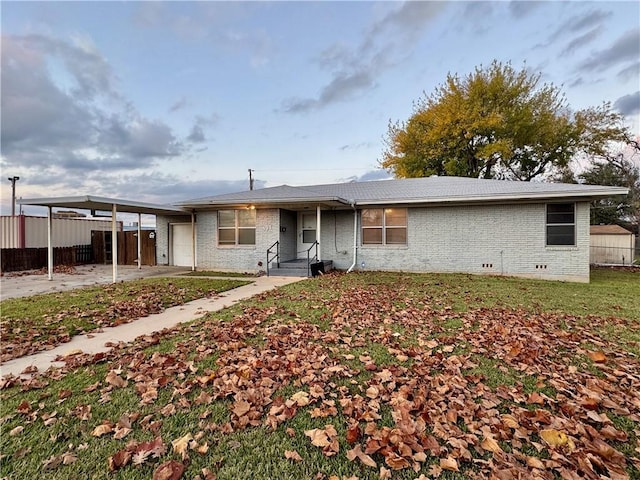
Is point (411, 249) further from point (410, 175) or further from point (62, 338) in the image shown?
point (410, 175)

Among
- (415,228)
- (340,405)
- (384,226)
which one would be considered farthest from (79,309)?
(415,228)

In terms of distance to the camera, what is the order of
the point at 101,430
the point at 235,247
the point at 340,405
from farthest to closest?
the point at 235,247 → the point at 340,405 → the point at 101,430

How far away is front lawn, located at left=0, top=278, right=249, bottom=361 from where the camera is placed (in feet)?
15.6

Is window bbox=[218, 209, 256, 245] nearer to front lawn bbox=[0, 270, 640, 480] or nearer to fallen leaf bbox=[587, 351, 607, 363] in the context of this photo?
front lawn bbox=[0, 270, 640, 480]

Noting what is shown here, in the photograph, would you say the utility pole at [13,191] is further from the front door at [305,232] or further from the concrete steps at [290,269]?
the concrete steps at [290,269]

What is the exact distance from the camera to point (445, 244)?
40.9ft

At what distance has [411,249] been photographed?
1280cm

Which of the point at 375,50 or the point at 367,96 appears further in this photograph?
the point at 367,96

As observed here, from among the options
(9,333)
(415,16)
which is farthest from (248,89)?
(9,333)

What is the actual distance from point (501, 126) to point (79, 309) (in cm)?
2724

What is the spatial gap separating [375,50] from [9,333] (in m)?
15.9

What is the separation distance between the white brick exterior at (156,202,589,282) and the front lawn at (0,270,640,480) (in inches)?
265

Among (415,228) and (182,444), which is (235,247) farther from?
(182,444)

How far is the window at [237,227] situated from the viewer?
13586 mm
